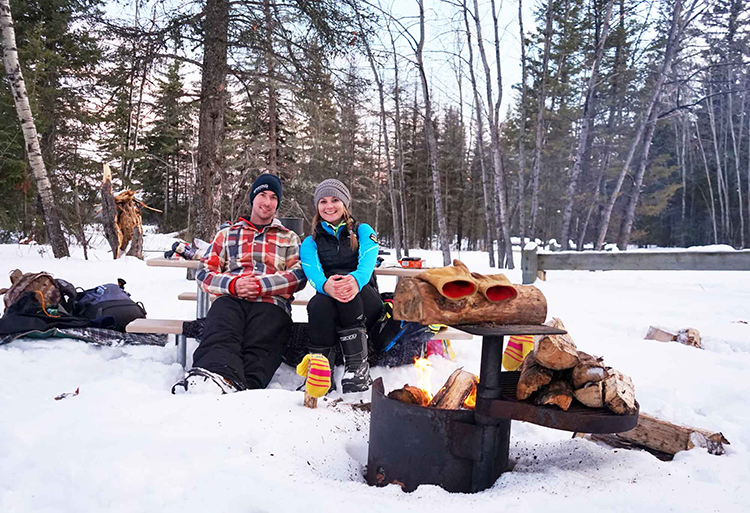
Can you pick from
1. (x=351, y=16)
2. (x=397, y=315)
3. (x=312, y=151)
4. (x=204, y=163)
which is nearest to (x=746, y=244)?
(x=312, y=151)

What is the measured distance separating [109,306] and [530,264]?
645 centimetres

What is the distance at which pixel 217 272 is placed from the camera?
138 inches

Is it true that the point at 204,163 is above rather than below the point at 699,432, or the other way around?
above

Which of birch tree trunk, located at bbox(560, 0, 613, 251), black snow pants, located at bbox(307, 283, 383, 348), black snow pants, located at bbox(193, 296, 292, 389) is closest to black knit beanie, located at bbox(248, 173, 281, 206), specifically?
black snow pants, located at bbox(193, 296, 292, 389)

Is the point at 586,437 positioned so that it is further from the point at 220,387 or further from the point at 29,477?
the point at 29,477

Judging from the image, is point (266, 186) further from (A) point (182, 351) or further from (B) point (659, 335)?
(B) point (659, 335)

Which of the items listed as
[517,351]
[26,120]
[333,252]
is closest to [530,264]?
[333,252]

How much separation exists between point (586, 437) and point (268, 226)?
254 centimetres

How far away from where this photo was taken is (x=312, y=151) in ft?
65.4

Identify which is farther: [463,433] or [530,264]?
[530,264]

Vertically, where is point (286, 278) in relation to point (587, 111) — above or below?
below

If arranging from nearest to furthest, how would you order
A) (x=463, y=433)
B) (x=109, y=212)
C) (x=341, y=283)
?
1. (x=463, y=433)
2. (x=341, y=283)
3. (x=109, y=212)

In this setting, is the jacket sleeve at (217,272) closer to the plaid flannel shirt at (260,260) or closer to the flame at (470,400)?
the plaid flannel shirt at (260,260)

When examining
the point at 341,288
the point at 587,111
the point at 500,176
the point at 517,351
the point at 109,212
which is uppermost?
the point at 587,111
